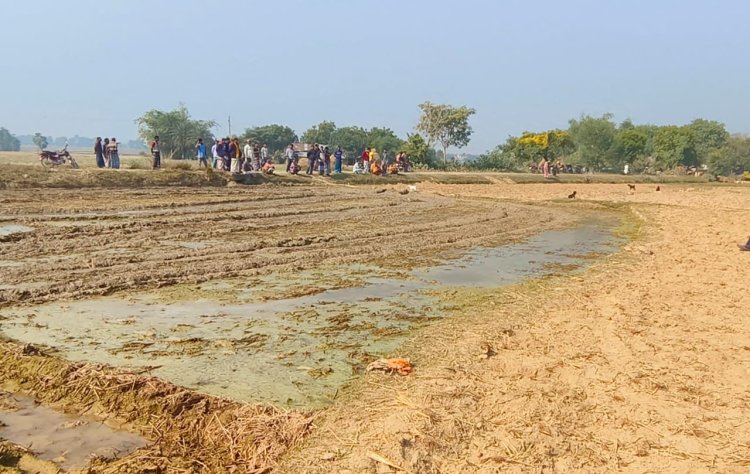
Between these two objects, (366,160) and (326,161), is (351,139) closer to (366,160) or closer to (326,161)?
(366,160)

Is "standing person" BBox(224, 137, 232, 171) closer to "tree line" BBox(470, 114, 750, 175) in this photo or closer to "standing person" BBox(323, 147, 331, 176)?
"standing person" BBox(323, 147, 331, 176)

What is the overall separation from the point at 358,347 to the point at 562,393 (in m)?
2.28

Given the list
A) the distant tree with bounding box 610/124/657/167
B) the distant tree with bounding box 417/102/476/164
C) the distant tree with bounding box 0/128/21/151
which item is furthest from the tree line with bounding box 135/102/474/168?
the distant tree with bounding box 0/128/21/151

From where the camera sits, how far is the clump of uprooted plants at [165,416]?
4.34 meters

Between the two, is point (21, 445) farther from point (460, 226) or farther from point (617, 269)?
point (460, 226)

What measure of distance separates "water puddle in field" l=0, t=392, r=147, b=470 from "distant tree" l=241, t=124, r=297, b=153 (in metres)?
64.9

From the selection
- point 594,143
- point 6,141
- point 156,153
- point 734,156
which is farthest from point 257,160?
point 6,141

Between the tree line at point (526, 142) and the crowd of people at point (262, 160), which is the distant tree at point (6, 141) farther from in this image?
the crowd of people at point (262, 160)

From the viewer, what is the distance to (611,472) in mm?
4250

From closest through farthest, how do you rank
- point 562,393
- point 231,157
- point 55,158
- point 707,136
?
1. point 562,393
2. point 55,158
3. point 231,157
4. point 707,136

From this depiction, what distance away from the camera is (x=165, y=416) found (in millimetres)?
4953


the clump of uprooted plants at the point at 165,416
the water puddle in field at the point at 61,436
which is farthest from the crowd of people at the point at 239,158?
the water puddle in field at the point at 61,436

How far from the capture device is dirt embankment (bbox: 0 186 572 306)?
9633 millimetres

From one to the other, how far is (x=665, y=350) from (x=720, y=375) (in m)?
0.74
